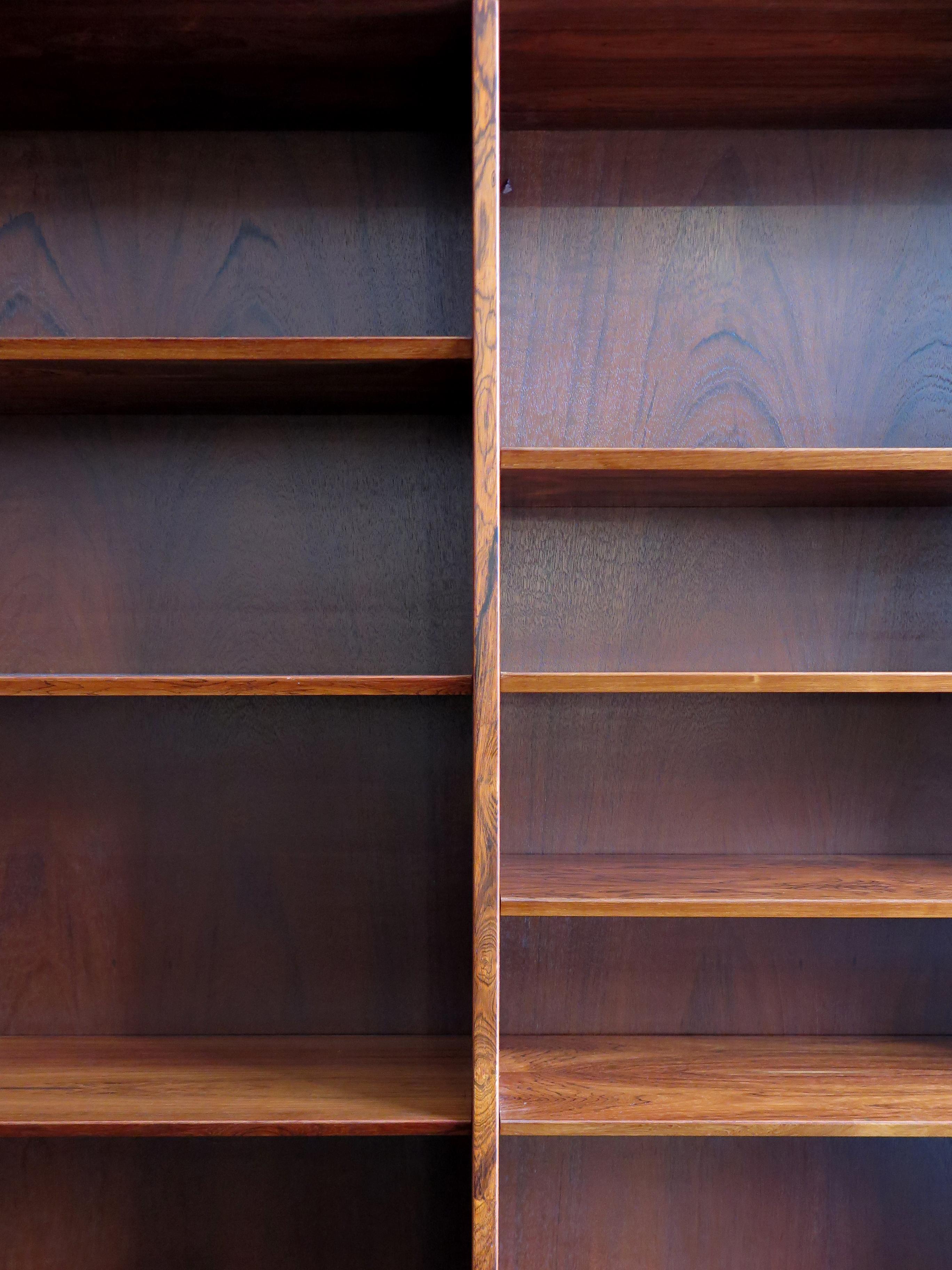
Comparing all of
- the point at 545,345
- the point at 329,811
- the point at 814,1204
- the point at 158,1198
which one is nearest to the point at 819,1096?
the point at 814,1204

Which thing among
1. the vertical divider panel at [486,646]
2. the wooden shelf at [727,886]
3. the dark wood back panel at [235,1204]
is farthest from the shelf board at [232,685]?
the dark wood back panel at [235,1204]

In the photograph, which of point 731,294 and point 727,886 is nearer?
point 727,886

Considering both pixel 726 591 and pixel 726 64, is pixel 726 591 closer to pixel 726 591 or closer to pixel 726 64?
pixel 726 591

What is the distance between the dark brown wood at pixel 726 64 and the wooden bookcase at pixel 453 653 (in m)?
0.05

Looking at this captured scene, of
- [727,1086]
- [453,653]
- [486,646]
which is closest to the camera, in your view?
[486,646]

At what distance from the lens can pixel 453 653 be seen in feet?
5.57

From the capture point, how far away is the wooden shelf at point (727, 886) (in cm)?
135

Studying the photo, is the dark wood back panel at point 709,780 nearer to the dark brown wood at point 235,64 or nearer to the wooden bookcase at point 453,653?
the wooden bookcase at point 453,653

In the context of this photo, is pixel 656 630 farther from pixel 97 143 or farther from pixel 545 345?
pixel 97 143

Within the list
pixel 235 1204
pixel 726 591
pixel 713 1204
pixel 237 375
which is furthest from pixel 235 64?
pixel 713 1204

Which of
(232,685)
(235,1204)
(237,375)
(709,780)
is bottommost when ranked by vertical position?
(235,1204)

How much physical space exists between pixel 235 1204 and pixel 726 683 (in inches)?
46.2

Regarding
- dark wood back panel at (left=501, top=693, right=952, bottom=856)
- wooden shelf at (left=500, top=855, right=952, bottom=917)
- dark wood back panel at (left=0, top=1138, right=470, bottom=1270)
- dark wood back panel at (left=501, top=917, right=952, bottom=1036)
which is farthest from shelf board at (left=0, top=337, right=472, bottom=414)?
dark wood back panel at (left=0, top=1138, right=470, bottom=1270)

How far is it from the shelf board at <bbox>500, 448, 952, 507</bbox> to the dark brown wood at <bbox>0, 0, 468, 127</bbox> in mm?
599
